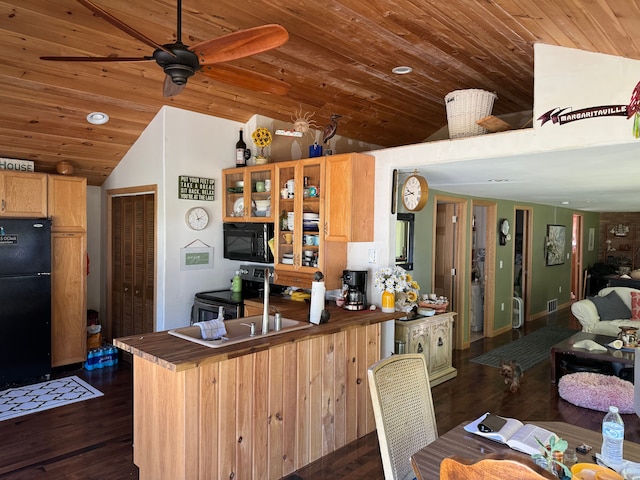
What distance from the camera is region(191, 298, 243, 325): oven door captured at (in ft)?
13.9

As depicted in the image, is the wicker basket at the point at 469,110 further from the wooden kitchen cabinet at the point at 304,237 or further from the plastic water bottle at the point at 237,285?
the plastic water bottle at the point at 237,285

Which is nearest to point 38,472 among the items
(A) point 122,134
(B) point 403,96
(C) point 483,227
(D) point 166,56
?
(D) point 166,56

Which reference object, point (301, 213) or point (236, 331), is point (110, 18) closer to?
point (236, 331)

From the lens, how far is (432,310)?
4.68m

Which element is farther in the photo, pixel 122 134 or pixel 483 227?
pixel 483 227

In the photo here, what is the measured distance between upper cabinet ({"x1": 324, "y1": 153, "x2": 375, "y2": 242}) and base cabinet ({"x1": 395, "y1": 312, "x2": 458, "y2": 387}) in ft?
3.42

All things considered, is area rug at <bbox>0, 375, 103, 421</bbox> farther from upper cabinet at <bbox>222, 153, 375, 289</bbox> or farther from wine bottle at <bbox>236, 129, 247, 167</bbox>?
wine bottle at <bbox>236, 129, 247, 167</bbox>

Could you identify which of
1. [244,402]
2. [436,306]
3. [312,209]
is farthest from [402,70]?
[244,402]

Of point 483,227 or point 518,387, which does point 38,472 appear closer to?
point 518,387

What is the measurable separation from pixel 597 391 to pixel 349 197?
114 inches

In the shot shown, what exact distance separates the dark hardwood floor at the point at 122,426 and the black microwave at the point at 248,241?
166cm

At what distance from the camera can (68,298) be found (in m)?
4.69

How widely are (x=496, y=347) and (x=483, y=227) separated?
6.48 feet

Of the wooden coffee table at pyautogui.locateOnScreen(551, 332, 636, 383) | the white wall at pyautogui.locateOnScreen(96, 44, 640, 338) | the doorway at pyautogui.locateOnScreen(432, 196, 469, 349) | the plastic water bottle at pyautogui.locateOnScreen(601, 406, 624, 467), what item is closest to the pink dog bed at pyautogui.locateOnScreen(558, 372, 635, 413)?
the wooden coffee table at pyautogui.locateOnScreen(551, 332, 636, 383)
